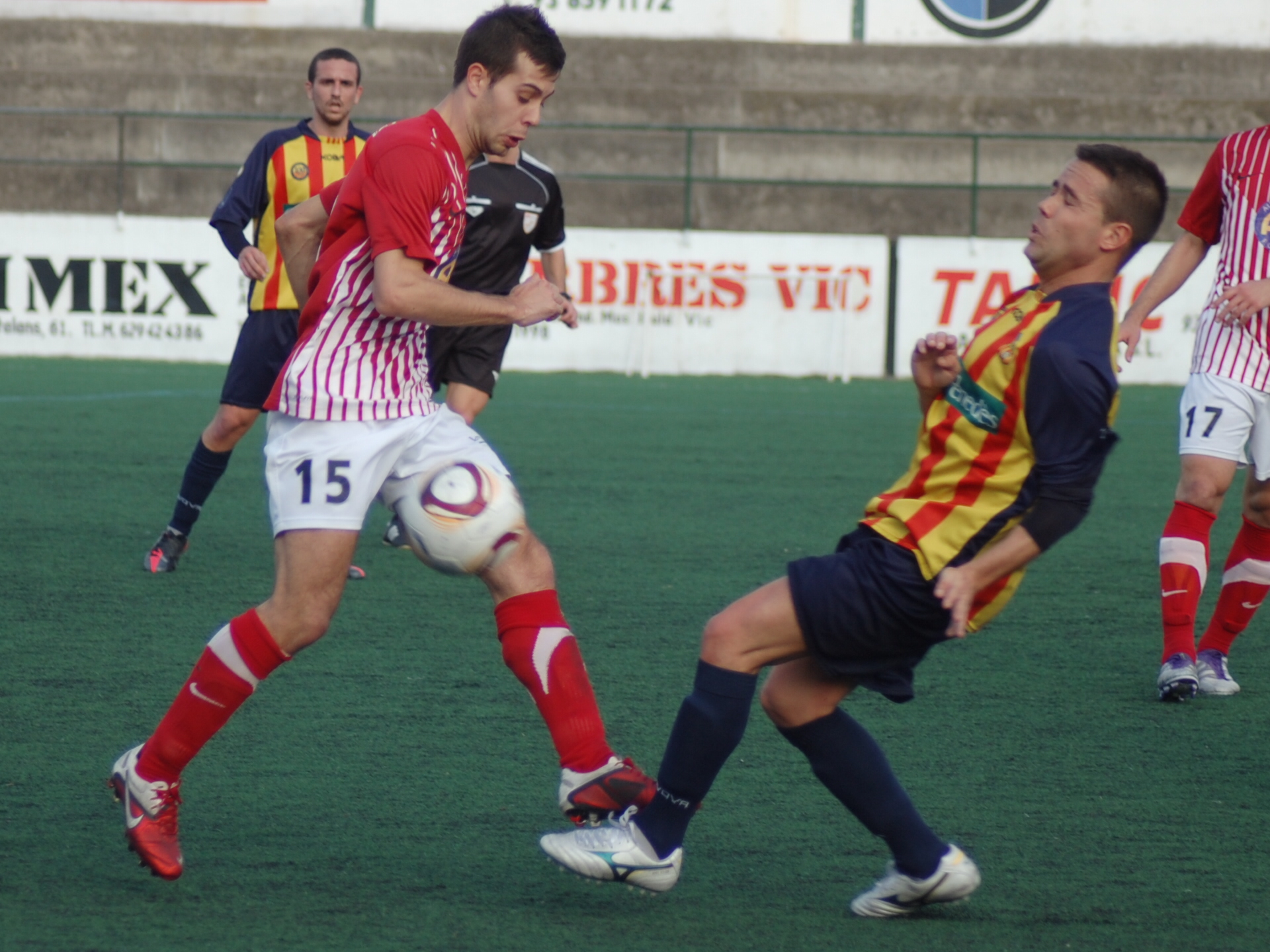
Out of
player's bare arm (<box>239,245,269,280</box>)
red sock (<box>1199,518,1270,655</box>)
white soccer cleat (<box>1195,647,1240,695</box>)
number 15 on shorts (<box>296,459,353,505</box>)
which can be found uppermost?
player's bare arm (<box>239,245,269,280</box>)

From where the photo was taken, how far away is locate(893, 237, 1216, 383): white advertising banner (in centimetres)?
1511

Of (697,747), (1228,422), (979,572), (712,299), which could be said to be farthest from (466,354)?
(712,299)

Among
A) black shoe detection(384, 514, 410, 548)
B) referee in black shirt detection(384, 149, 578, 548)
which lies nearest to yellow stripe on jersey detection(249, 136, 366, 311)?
referee in black shirt detection(384, 149, 578, 548)

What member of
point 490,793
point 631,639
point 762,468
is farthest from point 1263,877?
point 762,468

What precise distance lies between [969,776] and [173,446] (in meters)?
6.85

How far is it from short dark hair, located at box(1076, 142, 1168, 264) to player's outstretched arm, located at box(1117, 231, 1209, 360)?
1.77 meters

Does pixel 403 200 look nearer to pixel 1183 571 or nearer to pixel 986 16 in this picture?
pixel 1183 571

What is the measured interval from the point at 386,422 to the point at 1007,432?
1.21m

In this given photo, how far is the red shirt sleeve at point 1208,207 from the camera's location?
15.9 feet

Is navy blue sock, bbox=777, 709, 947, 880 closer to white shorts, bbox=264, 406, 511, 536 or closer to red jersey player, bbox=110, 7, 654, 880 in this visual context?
red jersey player, bbox=110, 7, 654, 880

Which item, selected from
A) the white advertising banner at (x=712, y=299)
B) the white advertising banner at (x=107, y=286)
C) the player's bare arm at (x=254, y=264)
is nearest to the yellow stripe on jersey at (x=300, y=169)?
the player's bare arm at (x=254, y=264)

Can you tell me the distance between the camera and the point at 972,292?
598 inches

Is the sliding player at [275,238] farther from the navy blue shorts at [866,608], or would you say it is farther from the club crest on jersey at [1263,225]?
the navy blue shorts at [866,608]

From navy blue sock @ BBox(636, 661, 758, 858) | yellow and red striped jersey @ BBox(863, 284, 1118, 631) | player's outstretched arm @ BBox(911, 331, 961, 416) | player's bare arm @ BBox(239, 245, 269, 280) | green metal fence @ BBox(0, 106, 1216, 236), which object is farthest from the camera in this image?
green metal fence @ BBox(0, 106, 1216, 236)
